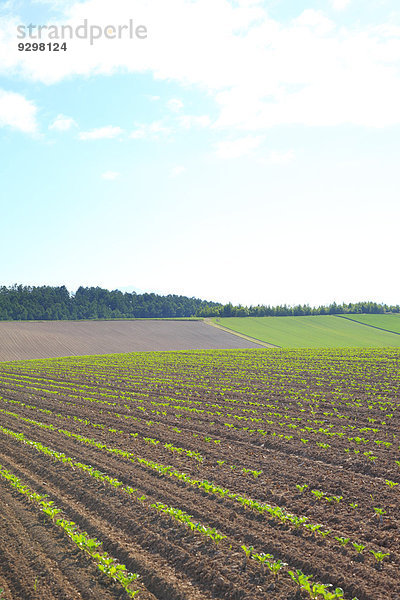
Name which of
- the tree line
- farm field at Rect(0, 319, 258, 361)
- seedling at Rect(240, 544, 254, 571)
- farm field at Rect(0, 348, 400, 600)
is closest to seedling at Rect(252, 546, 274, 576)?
farm field at Rect(0, 348, 400, 600)

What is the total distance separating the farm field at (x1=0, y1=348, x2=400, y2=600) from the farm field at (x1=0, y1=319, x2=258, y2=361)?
151 feet

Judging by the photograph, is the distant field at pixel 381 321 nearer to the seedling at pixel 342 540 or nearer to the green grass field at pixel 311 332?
the green grass field at pixel 311 332

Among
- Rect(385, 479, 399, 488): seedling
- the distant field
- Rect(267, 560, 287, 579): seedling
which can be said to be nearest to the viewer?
Rect(267, 560, 287, 579): seedling

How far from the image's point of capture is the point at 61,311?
120875 mm

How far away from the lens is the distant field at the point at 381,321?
315ft

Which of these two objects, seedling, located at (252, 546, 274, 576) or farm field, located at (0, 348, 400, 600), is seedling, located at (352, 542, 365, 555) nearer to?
farm field, located at (0, 348, 400, 600)

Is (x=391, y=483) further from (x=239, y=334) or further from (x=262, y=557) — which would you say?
(x=239, y=334)

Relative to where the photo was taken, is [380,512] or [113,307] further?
[113,307]

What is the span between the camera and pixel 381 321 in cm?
10250

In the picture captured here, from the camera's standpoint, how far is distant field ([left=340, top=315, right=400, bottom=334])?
9606 cm

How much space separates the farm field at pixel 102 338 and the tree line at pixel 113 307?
28.2 m

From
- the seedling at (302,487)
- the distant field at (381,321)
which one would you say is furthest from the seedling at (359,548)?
the distant field at (381,321)

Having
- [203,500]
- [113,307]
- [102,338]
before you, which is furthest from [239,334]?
[203,500]

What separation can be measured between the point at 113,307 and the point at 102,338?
195 ft
